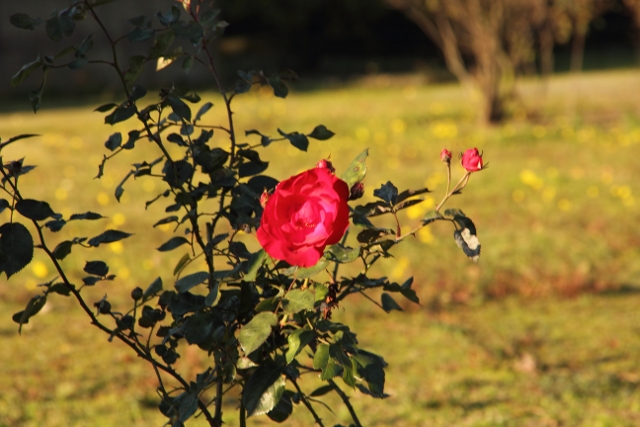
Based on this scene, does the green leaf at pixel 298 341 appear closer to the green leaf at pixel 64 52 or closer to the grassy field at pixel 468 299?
the grassy field at pixel 468 299

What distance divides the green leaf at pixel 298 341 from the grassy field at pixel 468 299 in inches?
16.5

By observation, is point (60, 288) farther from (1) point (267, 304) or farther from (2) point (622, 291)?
(2) point (622, 291)

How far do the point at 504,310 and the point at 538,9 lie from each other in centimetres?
556

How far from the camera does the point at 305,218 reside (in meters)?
1.26

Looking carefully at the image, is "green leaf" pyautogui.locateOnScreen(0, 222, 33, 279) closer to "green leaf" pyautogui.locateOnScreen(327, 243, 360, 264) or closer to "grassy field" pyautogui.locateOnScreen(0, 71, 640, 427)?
"green leaf" pyautogui.locateOnScreen(327, 243, 360, 264)

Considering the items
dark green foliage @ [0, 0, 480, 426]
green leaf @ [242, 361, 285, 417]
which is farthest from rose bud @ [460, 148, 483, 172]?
green leaf @ [242, 361, 285, 417]

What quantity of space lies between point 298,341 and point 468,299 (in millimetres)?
3235

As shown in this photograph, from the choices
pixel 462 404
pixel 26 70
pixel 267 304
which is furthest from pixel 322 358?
pixel 462 404

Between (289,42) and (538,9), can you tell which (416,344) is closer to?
(538,9)

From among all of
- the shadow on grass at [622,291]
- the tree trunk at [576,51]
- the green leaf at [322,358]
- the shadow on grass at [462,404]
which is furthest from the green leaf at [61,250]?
the tree trunk at [576,51]

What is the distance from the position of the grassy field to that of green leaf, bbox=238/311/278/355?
0.45m

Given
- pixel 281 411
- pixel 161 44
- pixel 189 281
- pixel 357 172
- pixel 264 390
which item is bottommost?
pixel 281 411

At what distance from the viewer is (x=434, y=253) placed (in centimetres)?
509

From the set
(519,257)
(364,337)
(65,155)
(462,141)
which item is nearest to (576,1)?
(462,141)
